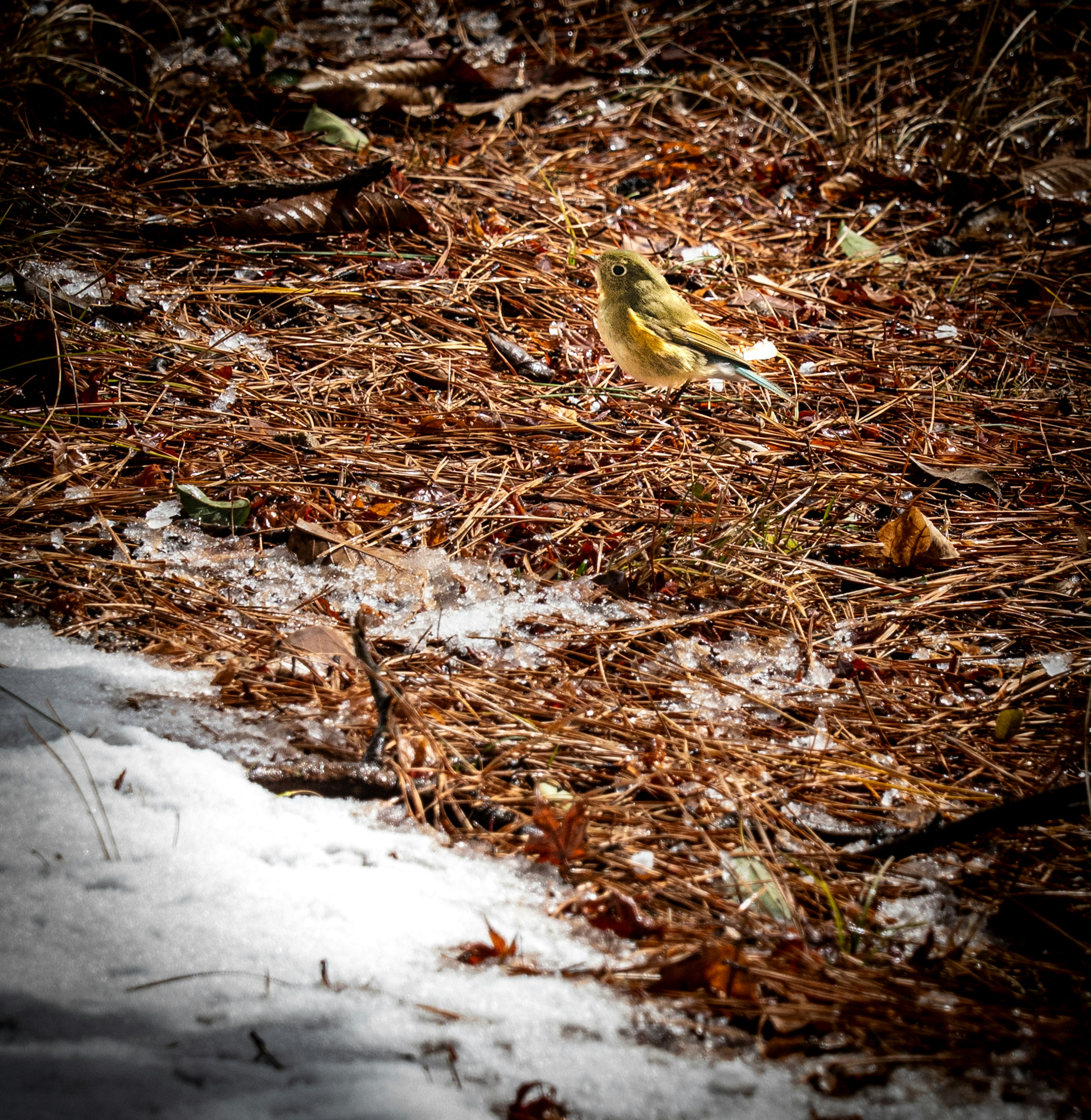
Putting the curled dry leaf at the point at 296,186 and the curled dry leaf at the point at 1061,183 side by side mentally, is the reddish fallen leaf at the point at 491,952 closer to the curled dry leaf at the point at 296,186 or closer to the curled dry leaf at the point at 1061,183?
the curled dry leaf at the point at 296,186

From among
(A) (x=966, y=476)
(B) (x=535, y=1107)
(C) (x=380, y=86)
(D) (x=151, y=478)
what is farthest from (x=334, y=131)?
(B) (x=535, y=1107)

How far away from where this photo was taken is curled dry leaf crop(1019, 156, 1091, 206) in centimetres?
401

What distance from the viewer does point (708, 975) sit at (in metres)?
1.28

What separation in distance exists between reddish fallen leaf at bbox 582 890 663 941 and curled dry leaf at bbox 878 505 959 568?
4.46 ft

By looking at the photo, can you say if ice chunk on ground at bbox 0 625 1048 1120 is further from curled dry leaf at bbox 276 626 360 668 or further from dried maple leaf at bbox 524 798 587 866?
curled dry leaf at bbox 276 626 360 668

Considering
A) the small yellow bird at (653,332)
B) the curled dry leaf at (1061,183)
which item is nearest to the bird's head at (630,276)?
the small yellow bird at (653,332)

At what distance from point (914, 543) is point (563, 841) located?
4.55ft

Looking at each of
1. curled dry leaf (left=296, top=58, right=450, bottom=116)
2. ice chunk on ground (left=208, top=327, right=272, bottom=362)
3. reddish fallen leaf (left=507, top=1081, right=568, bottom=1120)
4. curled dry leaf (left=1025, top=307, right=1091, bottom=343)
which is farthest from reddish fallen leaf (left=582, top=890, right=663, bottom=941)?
curled dry leaf (left=296, top=58, right=450, bottom=116)

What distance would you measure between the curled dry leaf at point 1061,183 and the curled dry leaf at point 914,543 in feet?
8.85

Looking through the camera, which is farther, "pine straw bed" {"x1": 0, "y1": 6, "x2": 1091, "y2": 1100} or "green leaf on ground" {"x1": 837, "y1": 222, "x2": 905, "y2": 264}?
"green leaf on ground" {"x1": 837, "y1": 222, "x2": 905, "y2": 264}

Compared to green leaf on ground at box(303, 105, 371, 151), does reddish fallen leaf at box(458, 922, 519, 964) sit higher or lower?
lower

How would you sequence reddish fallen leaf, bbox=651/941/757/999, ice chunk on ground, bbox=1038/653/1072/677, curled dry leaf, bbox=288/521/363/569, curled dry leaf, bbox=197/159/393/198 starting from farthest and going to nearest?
curled dry leaf, bbox=197/159/393/198 < curled dry leaf, bbox=288/521/363/569 < ice chunk on ground, bbox=1038/653/1072/677 < reddish fallen leaf, bbox=651/941/757/999

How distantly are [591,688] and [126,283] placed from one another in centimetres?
228

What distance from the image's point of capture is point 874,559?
237 cm
